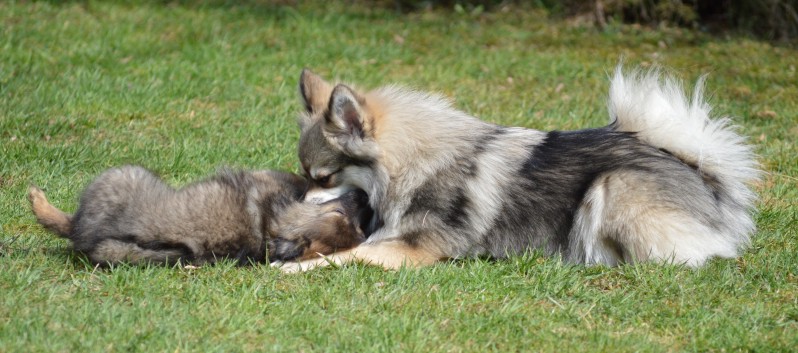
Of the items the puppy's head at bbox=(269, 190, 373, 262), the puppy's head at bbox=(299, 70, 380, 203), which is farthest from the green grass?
the puppy's head at bbox=(299, 70, 380, 203)

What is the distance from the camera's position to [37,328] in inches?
148

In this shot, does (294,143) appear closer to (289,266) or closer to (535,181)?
(289,266)

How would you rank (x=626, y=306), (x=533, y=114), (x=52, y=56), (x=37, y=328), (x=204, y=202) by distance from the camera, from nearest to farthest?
(x=37, y=328) < (x=626, y=306) < (x=204, y=202) < (x=533, y=114) < (x=52, y=56)

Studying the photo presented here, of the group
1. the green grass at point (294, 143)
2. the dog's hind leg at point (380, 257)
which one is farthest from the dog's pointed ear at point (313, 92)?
the green grass at point (294, 143)

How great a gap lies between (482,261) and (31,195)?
96.9 inches

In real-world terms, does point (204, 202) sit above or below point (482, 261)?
above

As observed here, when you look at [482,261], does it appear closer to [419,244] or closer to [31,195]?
[419,244]

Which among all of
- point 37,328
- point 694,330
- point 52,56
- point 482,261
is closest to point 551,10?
point 52,56

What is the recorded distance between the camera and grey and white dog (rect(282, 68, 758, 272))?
4.83 meters

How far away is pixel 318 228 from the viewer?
491cm

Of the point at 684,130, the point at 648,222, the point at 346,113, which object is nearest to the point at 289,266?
the point at 346,113

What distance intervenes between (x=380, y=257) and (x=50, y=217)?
178 centimetres

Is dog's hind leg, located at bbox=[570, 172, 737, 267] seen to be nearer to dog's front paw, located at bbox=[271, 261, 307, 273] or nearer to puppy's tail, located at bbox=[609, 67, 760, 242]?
puppy's tail, located at bbox=[609, 67, 760, 242]

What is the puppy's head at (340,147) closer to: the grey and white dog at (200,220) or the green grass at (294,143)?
the grey and white dog at (200,220)
